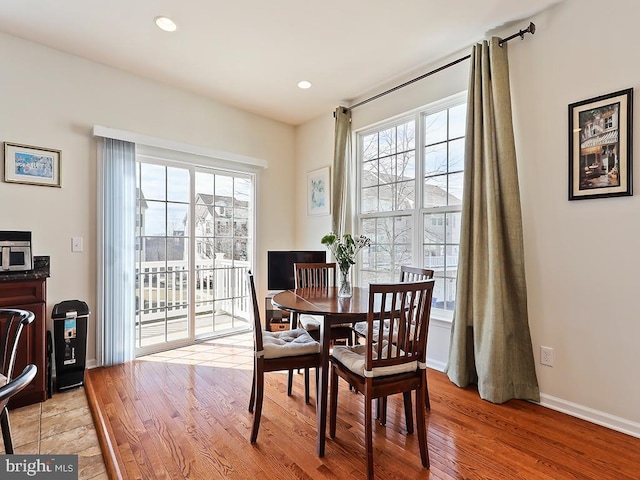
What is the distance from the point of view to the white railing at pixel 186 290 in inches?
138

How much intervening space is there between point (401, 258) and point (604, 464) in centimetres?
204

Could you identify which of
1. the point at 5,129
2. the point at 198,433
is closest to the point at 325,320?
the point at 198,433

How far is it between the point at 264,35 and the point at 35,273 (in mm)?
2533

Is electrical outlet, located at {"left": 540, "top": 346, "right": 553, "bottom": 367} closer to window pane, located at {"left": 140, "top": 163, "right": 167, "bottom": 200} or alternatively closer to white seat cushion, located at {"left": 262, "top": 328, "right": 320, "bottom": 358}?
white seat cushion, located at {"left": 262, "top": 328, "right": 320, "bottom": 358}

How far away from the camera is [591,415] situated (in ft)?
7.18

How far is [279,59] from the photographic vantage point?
3045mm

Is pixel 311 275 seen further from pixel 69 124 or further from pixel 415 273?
pixel 69 124

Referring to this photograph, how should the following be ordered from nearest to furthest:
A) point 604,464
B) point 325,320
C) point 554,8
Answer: point 604,464, point 325,320, point 554,8

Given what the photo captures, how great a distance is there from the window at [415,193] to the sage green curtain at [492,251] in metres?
0.32

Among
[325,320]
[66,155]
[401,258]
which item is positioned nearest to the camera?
[325,320]

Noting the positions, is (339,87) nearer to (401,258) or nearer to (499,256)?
(401,258)

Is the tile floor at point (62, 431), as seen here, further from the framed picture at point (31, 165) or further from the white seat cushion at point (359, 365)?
the framed picture at point (31, 165)

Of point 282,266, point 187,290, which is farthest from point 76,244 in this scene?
point 282,266

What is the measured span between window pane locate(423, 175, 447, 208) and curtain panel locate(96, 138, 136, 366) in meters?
2.82
